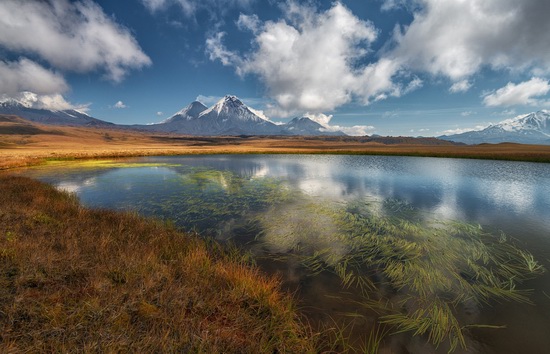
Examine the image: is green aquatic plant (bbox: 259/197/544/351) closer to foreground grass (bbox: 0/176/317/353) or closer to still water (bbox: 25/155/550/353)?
still water (bbox: 25/155/550/353)

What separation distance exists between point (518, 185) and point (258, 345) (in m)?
35.7

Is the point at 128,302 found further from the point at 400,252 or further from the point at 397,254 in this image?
the point at 400,252

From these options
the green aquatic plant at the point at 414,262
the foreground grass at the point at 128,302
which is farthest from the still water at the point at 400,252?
the foreground grass at the point at 128,302

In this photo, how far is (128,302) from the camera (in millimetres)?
5449

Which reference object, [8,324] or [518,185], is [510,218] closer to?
[518,185]

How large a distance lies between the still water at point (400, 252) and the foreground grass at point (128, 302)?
1975mm

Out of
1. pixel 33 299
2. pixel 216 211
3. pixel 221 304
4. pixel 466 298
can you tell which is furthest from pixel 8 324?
pixel 216 211

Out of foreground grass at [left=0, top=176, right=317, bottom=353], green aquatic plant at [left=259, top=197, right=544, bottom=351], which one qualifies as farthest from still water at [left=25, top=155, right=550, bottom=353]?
foreground grass at [left=0, top=176, right=317, bottom=353]

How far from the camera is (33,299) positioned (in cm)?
521

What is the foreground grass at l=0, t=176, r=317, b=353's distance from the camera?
4441mm

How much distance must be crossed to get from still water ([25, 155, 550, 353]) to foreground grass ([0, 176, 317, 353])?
77.8 inches

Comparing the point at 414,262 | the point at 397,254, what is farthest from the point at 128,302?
the point at 397,254

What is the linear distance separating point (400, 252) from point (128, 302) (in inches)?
418

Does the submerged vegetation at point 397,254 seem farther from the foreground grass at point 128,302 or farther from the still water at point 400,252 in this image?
the foreground grass at point 128,302
